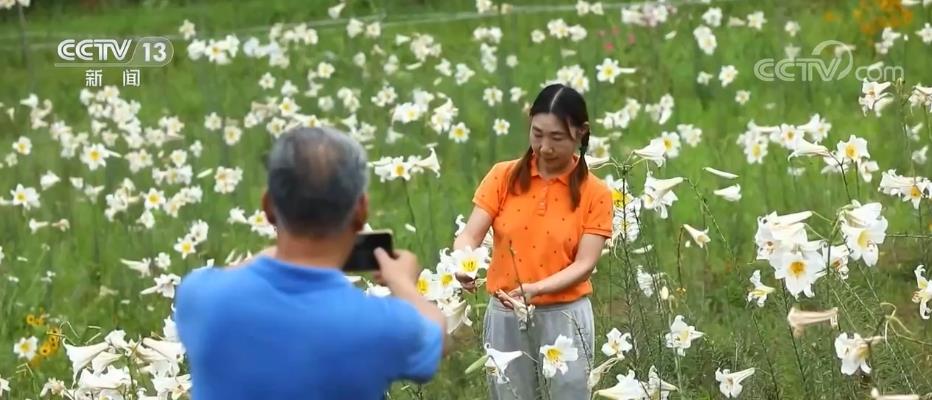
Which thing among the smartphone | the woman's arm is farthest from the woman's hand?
the smartphone

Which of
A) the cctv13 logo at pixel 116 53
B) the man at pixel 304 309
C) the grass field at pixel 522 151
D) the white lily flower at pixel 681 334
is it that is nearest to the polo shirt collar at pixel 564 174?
the grass field at pixel 522 151

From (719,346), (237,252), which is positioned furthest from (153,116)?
(719,346)

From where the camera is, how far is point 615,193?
362 centimetres

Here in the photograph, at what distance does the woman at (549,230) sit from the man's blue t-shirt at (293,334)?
132 centimetres

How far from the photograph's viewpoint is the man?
6.29 feet

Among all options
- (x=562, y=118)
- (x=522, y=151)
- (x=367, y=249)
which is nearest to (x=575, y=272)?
(x=562, y=118)

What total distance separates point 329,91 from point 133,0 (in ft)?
21.8

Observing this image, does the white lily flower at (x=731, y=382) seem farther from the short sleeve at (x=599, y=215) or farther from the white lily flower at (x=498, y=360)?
the white lily flower at (x=498, y=360)

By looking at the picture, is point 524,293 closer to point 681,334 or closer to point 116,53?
point 681,334

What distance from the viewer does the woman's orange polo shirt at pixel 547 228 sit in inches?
132

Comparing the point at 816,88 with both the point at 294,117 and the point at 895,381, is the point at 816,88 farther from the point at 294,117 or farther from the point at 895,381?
the point at 895,381

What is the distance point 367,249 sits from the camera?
2.16 metres

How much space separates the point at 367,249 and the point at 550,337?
1.31 metres

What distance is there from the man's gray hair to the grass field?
1213mm
